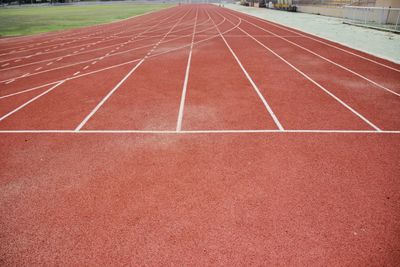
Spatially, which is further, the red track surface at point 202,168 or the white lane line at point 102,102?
the white lane line at point 102,102

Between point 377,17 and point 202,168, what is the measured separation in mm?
21091

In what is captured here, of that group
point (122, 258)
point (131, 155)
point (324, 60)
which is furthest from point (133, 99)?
point (324, 60)

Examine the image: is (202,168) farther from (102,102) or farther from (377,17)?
(377,17)

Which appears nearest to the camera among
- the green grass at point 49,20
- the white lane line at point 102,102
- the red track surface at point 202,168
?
the red track surface at point 202,168

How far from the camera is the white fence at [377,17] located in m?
17.4

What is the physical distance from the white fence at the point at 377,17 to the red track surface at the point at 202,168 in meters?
→ 11.6

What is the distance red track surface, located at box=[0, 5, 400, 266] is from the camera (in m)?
3.02

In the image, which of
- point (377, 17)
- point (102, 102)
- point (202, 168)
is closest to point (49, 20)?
point (102, 102)

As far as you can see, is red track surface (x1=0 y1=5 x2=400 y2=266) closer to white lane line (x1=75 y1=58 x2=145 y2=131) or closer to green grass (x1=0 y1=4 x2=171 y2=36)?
white lane line (x1=75 y1=58 x2=145 y2=131)

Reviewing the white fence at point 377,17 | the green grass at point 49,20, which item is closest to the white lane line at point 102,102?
the green grass at point 49,20

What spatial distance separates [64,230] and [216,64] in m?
8.44

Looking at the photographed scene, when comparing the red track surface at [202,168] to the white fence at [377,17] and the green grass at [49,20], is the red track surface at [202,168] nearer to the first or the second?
the white fence at [377,17]

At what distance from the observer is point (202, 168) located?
4.34 meters

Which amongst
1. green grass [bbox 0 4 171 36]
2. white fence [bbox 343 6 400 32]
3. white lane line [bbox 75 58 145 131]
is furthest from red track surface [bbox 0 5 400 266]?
green grass [bbox 0 4 171 36]
